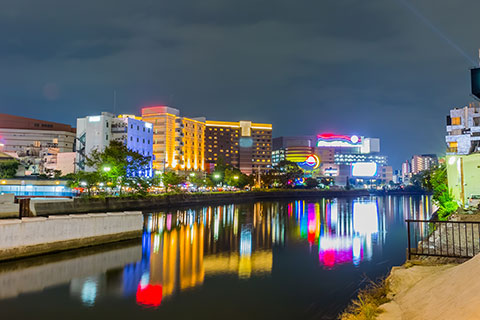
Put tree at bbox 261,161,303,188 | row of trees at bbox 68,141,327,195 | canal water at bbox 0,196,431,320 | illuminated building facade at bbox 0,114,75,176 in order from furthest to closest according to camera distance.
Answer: tree at bbox 261,161,303,188
illuminated building facade at bbox 0,114,75,176
row of trees at bbox 68,141,327,195
canal water at bbox 0,196,431,320

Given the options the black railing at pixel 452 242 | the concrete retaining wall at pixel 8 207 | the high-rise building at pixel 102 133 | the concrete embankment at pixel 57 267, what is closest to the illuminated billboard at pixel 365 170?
the high-rise building at pixel 102 133

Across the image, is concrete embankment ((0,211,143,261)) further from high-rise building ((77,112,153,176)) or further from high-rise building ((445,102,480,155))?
high-rise building ((77,112,153,176))

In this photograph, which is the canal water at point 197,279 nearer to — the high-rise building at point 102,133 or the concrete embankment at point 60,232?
the concrete embankment at point 60,232

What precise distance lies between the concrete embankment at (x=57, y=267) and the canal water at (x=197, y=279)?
5cm

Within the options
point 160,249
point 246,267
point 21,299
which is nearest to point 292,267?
point 246,267

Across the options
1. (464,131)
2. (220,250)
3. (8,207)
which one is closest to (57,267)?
(220,250)

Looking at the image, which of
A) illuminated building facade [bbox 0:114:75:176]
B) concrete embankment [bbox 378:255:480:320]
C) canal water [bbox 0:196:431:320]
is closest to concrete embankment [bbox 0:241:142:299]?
canal water [bbox 0:196:431:320]

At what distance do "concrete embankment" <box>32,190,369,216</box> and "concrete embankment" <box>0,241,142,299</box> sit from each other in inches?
747

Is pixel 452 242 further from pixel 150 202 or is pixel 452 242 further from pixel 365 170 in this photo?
pixel 365 170

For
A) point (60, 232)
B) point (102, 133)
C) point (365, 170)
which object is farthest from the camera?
point (365, 170)

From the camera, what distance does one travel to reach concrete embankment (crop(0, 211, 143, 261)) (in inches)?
851

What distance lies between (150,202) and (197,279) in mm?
47976

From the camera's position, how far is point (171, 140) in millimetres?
130750

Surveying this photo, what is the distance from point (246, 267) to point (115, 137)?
3538 inches
